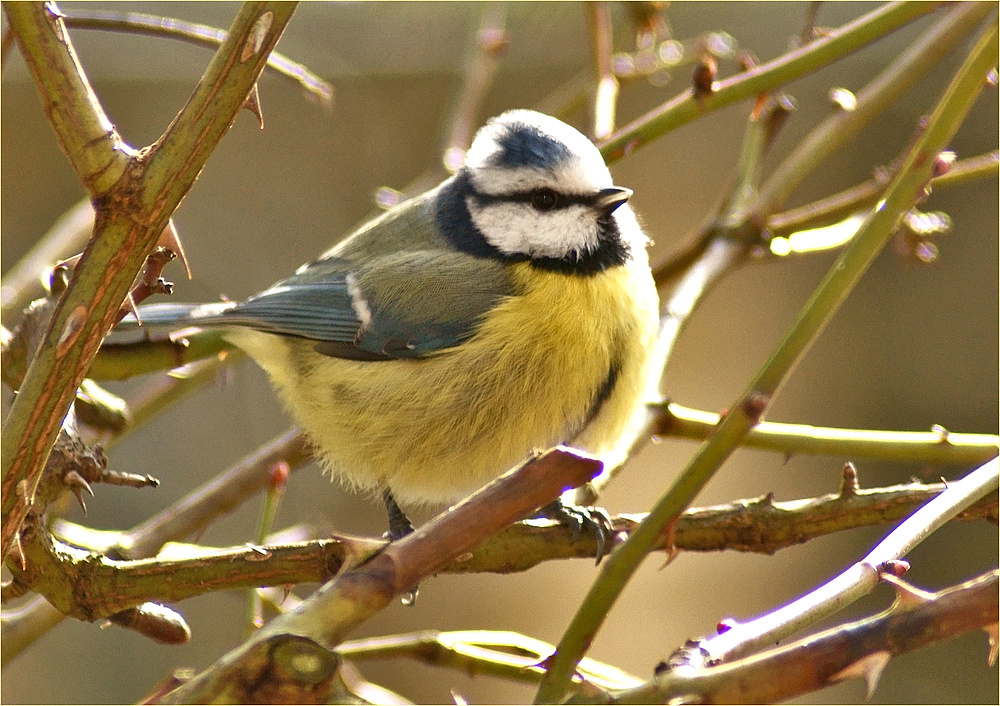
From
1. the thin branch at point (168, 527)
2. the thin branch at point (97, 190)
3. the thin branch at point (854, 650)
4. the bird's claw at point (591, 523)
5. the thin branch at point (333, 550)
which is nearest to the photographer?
the thin branch at point (854, 650)

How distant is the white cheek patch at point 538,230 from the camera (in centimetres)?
160

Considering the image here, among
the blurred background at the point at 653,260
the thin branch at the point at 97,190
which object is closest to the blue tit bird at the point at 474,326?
the thin branch at the point at 97,190

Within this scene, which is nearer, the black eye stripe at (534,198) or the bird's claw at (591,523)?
the bird's claw at (591,523)

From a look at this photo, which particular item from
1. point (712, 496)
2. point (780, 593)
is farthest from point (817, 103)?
point (780, 593)

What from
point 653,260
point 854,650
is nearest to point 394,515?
point 854,650

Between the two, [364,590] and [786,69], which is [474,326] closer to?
[786,69]

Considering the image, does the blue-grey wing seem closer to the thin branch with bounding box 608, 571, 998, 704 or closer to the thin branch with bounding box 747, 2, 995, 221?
the thin branch with bounding box 747, 2, 995, 221

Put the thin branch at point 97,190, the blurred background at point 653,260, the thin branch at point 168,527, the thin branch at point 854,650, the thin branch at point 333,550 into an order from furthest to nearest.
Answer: the blurred background at point 653,260
the thin branch at point 168,527
the thin branch at point 333,550
the thin branch at point 97,190
the thin branch at point 854,650

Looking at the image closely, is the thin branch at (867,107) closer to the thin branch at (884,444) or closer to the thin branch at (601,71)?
the thin branch at (601,71)

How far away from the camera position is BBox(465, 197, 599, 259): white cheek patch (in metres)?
1.60

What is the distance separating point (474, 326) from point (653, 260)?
1.72 m

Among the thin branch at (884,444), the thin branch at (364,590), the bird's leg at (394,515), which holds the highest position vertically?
the thin branch at (884,444)

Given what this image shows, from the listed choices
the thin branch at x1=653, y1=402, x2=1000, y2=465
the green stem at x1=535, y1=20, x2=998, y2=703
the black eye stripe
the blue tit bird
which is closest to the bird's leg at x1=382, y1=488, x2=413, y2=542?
the blue tit bird

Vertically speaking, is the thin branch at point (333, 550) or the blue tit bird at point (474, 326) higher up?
the blue tit bird at point (474, 326)
